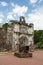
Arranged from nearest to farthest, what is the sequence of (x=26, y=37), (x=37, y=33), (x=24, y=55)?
(x=24, y=55) < (x=26, y=37) < (x=37, y=33)

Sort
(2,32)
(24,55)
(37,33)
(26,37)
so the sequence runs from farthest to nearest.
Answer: (37,33), (26,37), (2,32), (24,55)

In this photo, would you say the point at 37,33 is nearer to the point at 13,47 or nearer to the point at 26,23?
the point at 26,23

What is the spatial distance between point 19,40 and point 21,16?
5262 mm

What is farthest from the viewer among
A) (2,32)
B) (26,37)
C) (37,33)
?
(37,33)

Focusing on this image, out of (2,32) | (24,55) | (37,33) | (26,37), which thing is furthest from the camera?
(37,33)

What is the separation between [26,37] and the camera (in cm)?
3631

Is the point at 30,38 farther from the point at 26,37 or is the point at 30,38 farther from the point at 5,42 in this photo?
the point at 5,42

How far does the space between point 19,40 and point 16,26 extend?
288cm

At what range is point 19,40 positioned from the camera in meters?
35.5

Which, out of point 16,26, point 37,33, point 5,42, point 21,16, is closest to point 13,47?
point 5,42

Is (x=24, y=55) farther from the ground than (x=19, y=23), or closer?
closer

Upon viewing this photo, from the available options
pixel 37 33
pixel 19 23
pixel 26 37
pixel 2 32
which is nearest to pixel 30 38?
pixel 26 37

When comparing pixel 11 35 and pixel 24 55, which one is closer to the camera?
pixel 24 55

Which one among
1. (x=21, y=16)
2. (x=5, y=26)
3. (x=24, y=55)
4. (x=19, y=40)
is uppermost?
(x=21, y=16)
